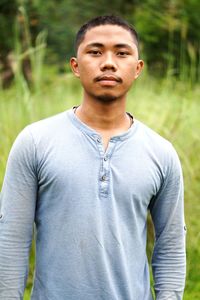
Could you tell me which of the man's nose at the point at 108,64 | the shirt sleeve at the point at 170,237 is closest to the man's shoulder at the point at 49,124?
the man's nose at the point at 108,64

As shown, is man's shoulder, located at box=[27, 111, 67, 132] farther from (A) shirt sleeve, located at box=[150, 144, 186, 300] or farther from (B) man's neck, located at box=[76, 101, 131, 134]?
(A) shirt sleeve, located at box=[150, 144, 186, 300]

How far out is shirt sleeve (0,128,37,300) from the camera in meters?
2.56

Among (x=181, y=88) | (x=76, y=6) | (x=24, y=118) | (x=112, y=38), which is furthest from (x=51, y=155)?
A: (x=76, y=6)

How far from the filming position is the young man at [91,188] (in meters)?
2.52

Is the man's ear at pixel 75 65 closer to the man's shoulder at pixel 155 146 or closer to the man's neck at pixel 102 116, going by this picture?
the man's neck at pixel 102 116

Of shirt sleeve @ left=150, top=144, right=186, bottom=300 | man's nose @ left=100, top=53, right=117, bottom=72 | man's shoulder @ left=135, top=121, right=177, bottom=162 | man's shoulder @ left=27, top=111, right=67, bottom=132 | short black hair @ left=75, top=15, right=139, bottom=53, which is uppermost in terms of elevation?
short black hair @ left=75, top=15, right=139, bottom=53

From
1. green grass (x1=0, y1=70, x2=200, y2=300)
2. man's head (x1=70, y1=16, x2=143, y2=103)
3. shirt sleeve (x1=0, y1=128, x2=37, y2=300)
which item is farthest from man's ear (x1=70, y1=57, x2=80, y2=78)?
green grass (x1=0, y1=70, x2=200, y2=300)

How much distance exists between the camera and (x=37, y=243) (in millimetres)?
2674

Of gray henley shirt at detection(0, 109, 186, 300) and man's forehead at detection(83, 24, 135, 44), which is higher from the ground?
man's forehead at detection(83, 24, 135, 44)

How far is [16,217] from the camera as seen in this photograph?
8.50 feet

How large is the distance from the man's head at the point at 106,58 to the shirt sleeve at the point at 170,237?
0.34m

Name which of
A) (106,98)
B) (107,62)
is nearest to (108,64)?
(107,62)

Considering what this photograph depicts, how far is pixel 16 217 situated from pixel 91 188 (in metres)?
0.30

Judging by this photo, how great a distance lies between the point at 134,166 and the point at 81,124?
0.81 feet
